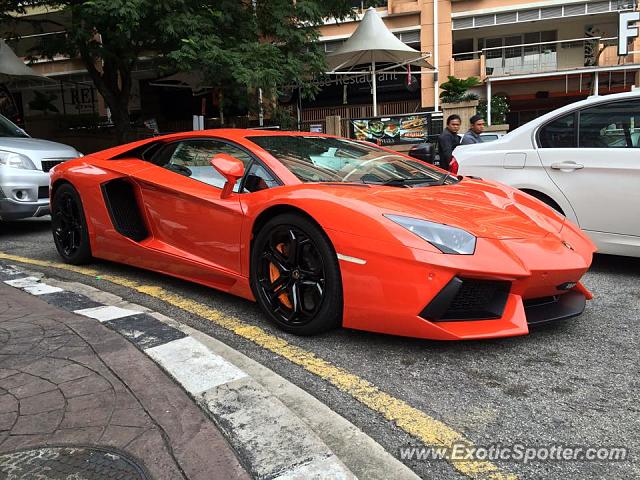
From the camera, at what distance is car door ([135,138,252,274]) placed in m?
3.42

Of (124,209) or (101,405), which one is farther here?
(124,209)

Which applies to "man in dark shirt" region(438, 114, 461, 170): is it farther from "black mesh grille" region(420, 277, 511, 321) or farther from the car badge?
"black mesh grille" region(420, 277, 511, 321)

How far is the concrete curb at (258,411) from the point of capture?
1851 mm

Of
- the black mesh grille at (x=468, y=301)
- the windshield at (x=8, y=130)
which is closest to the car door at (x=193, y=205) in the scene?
the black mesh grille at (x=468, y=301)

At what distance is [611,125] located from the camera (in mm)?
4316

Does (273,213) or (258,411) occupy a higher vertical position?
(273,213)

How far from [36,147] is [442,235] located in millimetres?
5629

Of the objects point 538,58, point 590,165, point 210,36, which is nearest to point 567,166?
point 590,165

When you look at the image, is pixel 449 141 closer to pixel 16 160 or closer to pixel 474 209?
pixel 474 209

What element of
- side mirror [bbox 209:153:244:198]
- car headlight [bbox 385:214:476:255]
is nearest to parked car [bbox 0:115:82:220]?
side mirror [bbox 209:153:244:198]

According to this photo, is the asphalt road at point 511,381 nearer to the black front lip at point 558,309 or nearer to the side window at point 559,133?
the black front lip at point 558,309

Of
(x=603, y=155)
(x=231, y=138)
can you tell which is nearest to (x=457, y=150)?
(x=603, y=155)

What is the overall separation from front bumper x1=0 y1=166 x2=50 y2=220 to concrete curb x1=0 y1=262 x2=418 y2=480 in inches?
133

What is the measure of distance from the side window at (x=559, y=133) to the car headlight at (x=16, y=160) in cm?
545
